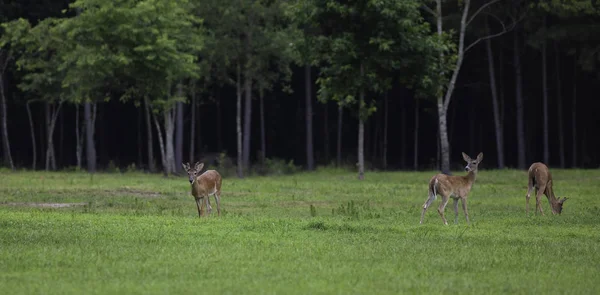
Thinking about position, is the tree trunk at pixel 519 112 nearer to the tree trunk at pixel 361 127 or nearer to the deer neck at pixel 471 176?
the tree trunk at pixel 361 127

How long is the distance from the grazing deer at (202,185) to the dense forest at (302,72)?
1733 cm

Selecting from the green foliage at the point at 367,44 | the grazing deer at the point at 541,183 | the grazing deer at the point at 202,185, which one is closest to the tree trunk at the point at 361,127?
the green foliage at the point at 367,44

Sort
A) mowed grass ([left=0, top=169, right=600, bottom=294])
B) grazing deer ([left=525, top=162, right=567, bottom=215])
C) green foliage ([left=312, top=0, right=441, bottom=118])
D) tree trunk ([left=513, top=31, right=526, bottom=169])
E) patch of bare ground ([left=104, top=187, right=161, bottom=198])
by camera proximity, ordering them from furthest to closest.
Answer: tree trunk ([left=513, top=31, right=526, bottom=169]) < green foliage ([left=312, top=0, right=441, bottom=118]) < patch of bare ground ([left=104, top=187, right=161, bottom=198]) < grazing deer ([left=525, top=162, right=567, bottom=215]) < mowed grass ([left=0, top=169, right=600, bottom=294])

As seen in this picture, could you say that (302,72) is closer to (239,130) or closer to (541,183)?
(239,130)

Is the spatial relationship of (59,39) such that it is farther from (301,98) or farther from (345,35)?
(301,98)

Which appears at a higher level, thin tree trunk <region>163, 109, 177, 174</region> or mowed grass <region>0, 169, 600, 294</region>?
thin tree trunk <region>163, 109, 177, 174</region>

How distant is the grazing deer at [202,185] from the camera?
2281 centimetres

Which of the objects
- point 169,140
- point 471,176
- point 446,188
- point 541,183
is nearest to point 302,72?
point 169,140

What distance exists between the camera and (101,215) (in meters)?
22.6

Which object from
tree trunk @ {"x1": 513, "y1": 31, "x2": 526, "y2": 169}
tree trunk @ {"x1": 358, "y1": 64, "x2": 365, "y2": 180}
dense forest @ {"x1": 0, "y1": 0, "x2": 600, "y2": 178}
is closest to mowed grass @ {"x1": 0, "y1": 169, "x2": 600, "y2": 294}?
tree trunk @ {"x1": 358, "y1": 64, "x2": 365, "y2": 180}

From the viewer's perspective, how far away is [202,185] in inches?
914

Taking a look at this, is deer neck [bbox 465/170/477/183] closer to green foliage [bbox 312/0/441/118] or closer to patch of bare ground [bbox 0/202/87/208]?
patch of bare ground [bbox 0/202/87/208]

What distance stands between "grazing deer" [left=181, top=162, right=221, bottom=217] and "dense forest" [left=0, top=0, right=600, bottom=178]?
1733cm

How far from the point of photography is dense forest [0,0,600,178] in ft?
139
